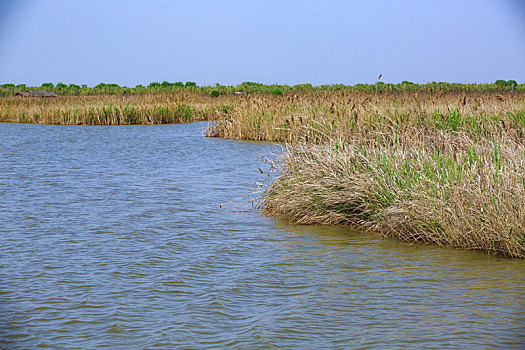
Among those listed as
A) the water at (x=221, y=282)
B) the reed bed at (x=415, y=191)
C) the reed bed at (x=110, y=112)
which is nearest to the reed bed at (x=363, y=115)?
the reed bed at (x=415, y=191)

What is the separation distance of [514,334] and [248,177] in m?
8.51

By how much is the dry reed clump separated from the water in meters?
0.26

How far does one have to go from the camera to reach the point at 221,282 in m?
5.66

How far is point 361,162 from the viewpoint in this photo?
8.33 m

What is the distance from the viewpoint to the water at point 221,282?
443cm

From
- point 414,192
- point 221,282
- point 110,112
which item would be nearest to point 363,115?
point 414,192

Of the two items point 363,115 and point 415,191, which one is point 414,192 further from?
point 363,115

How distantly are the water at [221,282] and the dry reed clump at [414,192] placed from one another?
0.86 ft

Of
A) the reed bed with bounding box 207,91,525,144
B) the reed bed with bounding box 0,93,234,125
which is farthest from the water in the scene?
the reed bed with bounding box 0,93,234,125

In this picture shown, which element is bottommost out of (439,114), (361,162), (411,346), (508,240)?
(411,346)

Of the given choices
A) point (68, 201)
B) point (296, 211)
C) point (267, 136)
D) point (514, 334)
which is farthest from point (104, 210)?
point (267, 136)

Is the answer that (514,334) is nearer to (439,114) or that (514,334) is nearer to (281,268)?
(281,268)

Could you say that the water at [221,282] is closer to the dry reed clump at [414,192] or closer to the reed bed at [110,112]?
the dry reed clump at [414,192]

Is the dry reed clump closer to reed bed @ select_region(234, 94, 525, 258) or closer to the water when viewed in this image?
reed bed @ select_region(234, 94, 525, 258)
